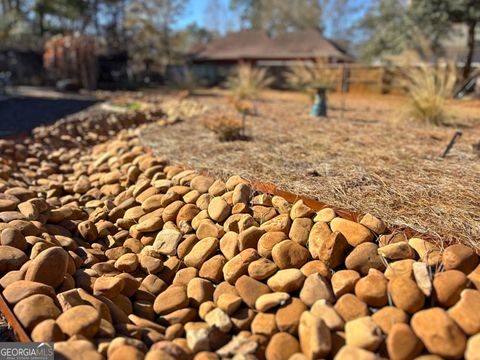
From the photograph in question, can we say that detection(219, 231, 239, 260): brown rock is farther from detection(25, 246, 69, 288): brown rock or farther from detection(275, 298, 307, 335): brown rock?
detection(25, 246, 69, 288): brown rock

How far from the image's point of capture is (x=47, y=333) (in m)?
1.56


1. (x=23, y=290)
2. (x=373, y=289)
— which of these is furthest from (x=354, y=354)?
(x=23, y=290)

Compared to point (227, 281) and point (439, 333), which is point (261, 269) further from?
point (439, 333)

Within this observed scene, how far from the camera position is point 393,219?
6.82ft

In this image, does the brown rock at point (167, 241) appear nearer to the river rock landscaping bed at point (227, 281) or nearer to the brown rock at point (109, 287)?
the river rock landscaping bed at point (227, 281)

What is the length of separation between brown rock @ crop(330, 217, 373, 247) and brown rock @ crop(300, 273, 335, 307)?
0.94ft

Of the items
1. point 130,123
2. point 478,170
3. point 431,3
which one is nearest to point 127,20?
point 431,3

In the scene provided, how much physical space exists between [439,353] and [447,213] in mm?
859

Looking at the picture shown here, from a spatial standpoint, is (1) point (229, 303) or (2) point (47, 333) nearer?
(2) point (47, 333)

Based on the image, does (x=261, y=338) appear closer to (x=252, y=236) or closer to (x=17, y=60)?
(x=252, y=236)

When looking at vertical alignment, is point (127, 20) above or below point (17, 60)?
above

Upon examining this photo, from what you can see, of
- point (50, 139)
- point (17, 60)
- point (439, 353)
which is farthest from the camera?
point (17, 60)

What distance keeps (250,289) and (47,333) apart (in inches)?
33.2

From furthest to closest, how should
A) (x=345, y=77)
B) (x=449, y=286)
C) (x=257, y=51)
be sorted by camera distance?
(x=257, y=51) → (x=345, y=77) → (x=449, y=286)
